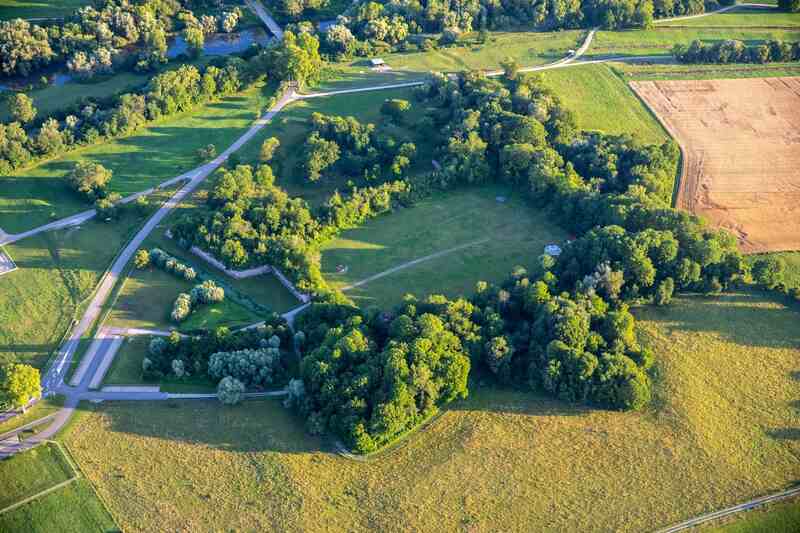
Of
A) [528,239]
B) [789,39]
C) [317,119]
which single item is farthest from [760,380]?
[789,39]

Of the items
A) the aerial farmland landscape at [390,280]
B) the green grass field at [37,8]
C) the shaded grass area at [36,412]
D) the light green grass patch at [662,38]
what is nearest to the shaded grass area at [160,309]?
the aerial farmland landscape at [390,280]

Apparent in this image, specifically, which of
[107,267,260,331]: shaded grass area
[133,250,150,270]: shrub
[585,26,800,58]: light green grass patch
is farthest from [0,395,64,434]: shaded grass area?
[585,26,800,58]: light green grass patch

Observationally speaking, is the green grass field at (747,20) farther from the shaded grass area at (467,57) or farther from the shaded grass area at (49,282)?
the shaded grass area at (49,282)

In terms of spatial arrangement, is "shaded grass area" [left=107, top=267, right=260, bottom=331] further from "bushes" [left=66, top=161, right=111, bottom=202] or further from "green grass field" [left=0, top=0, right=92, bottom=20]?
"green grass field" [left=0, top=0, right=92, bottom=20]

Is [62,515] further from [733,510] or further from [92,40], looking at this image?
[92,40]

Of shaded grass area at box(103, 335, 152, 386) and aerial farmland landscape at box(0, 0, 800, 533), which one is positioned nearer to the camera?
aerial farmland landscape at box(0, 0, 800, 533)

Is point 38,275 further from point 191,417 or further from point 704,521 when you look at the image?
point 704,521

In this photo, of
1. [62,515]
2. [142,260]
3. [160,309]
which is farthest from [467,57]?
[62,515]
